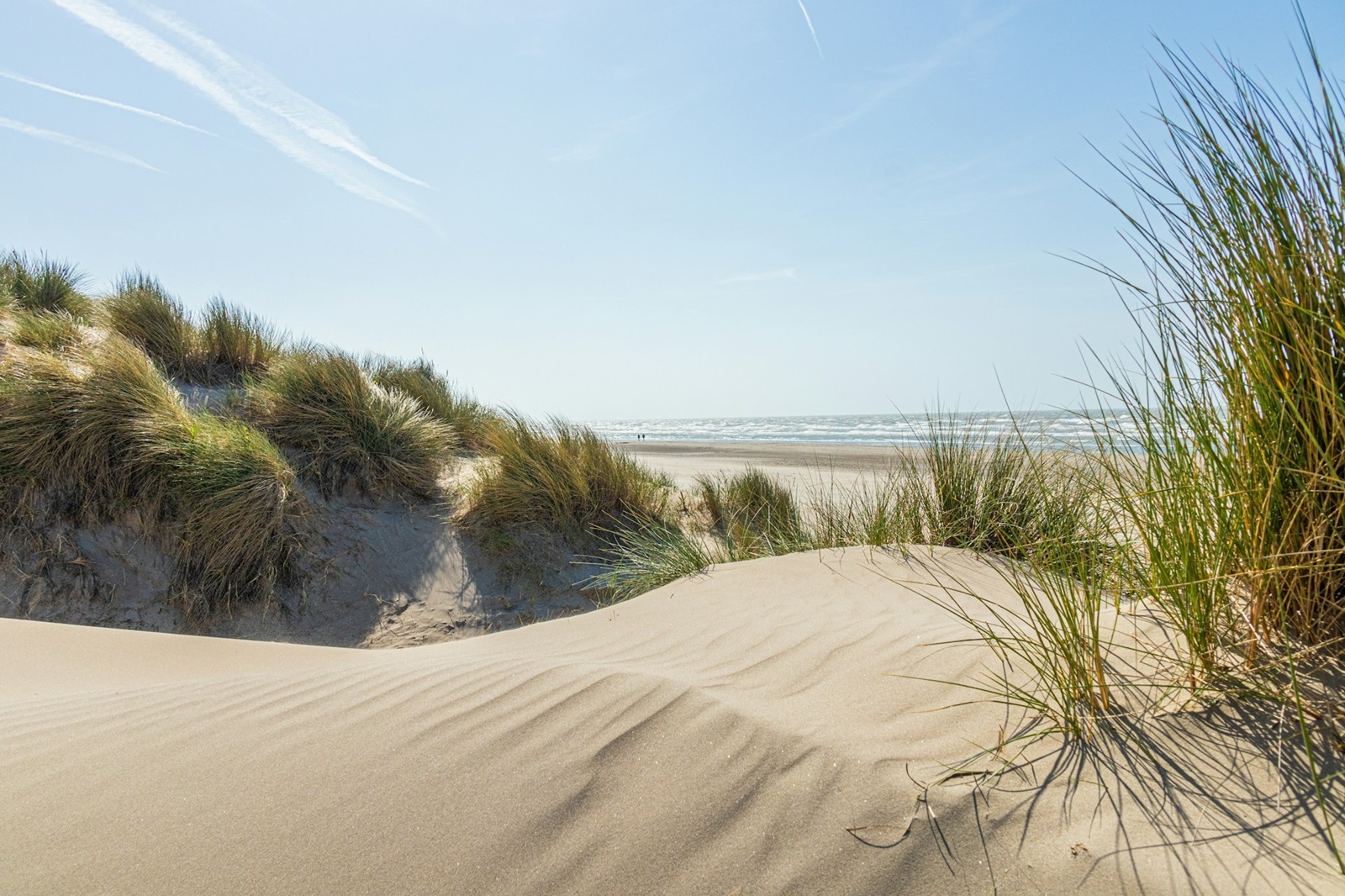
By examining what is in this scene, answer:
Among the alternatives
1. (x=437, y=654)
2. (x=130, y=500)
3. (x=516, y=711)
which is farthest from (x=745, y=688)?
(x=130, y=500)

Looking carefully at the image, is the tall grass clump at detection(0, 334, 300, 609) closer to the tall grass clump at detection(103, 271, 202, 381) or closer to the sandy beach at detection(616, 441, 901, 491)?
the tall grass clump at detection(103, 271, 202, 381)

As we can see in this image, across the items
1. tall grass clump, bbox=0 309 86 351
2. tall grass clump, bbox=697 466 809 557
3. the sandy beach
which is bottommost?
tall grass clump, bbox=697 466 809 557

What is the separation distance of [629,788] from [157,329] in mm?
9515

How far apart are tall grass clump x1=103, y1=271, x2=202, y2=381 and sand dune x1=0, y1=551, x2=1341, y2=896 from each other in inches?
282

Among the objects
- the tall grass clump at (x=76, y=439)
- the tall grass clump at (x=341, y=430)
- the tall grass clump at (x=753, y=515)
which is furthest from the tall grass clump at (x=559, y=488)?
the tall grass clump at (x=76, y=439)

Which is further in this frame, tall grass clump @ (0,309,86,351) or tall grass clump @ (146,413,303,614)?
tall grass clump @ (0,309,86,351)

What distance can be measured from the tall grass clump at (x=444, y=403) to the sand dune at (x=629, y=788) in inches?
255

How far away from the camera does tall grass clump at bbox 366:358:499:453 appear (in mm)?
9500

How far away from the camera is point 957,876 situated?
1517 mm

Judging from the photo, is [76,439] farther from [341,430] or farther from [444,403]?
[444,403]

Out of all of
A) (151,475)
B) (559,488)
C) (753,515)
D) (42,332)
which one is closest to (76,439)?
(151,475)

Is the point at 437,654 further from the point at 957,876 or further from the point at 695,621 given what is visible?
the point at 957,876

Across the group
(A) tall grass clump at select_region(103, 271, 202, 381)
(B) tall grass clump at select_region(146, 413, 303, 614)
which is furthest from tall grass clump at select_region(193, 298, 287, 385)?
(B) tall grass clump at select_region(146, 413, 303, 614)

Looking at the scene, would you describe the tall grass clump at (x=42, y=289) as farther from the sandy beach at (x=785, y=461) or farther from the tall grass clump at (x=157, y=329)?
the sandy beach at (x=785, y=461)
